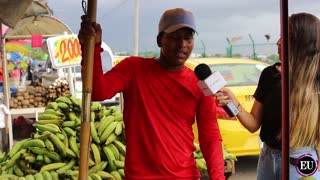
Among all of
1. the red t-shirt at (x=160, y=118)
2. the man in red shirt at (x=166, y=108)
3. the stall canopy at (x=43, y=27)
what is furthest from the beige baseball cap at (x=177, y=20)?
the stall canopy at (x=43, y=27)

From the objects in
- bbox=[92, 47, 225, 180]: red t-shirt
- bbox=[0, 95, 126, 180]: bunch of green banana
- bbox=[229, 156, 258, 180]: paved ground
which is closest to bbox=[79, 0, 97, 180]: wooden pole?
bbox=[92, 47, 225, 180]: red t-shirt

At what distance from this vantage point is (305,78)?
75.9 inches

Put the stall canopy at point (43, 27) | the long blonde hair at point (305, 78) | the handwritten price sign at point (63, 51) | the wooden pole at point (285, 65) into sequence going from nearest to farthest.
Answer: the wooden pole at point (285, 65)
the long blonde hair at point (305, 78)
the handwritten price sign at point (63, 51)
the stall canopy at point (43, 27)

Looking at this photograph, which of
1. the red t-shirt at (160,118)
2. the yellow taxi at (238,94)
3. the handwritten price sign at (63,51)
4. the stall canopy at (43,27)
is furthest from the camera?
the stall canopy at (43,27)

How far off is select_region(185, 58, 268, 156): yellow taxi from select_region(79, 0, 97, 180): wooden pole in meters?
3.38

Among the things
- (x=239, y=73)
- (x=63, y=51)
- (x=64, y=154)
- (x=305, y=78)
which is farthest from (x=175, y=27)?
(x=63, y=51)

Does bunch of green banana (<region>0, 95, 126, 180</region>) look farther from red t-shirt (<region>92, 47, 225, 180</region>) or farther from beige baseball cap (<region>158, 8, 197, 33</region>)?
beige baseball cap (<region>158, 8, 197, 33</region>)

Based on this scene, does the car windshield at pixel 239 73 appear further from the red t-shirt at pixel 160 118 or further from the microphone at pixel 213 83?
the microphone at pixel 213 83

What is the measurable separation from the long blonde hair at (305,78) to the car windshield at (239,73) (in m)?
4.41

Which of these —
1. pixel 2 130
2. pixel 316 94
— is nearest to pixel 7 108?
pixel 2 130

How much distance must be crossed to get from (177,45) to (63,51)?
535 cm

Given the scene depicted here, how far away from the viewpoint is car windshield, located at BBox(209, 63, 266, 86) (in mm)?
6449

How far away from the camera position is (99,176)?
3.66 meters

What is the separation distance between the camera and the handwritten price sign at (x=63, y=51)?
7.21m
